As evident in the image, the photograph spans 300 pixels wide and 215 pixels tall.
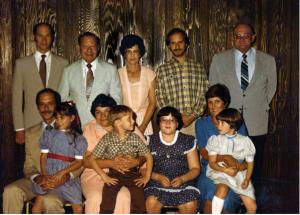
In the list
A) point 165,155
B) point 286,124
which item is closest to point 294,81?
point 286,124

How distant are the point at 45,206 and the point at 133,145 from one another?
88cm

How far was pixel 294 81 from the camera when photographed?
20.0ft

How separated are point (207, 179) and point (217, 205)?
0.29 meters

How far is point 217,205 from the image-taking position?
4.45m

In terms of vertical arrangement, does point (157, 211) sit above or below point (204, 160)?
below

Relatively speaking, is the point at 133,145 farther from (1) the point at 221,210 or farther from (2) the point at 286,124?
(2) the point at 286,124

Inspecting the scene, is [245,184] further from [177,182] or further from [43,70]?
[43,70]

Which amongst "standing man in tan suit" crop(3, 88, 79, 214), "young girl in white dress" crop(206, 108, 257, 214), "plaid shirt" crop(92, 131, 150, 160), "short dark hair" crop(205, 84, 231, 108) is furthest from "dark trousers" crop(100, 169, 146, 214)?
"short dark hair" crop(205, 84, 231, 108)

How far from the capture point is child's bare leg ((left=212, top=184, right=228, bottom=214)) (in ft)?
14.6

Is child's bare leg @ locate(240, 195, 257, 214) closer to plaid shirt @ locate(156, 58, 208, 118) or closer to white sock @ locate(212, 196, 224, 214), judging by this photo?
white sock @ locate(212, 196, 224, 214)

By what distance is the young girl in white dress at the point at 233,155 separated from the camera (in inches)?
177

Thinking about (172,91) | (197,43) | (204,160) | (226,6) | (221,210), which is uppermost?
(226,6)

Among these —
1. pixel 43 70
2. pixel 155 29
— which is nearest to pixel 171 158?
pixel 43 70

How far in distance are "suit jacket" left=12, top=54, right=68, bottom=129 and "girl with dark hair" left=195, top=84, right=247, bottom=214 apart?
1.60 m
